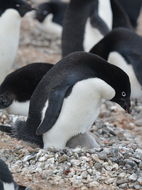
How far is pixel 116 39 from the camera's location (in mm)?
7184

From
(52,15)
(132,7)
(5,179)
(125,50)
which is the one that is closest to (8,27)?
(125,50)

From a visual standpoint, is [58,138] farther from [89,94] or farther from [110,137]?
[110,137]

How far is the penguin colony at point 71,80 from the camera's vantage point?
5098 millimetres

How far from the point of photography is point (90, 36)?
344 inches

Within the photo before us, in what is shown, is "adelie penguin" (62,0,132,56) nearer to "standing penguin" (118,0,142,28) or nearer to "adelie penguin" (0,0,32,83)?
"adelie penguin" (0,0,32,83)

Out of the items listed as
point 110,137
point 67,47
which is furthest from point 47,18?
point 110,137

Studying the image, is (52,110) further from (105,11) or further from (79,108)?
(105,11)

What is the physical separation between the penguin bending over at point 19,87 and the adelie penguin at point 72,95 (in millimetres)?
829

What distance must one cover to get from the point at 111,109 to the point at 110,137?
1.15 m

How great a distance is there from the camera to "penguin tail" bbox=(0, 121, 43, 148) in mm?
5328

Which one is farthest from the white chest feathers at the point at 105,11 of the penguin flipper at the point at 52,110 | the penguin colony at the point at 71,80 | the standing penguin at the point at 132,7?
the penguin flipper at the point at 52,110

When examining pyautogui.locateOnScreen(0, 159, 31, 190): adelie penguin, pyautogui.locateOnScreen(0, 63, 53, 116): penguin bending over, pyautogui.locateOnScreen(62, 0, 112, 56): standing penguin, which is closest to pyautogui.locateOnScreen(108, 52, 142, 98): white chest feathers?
pyautogui.locateOnScreen(0, 63, 53, 116): penguin bending over

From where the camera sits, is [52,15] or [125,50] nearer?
[125,50]

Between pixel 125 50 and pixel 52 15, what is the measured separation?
15.3ft
